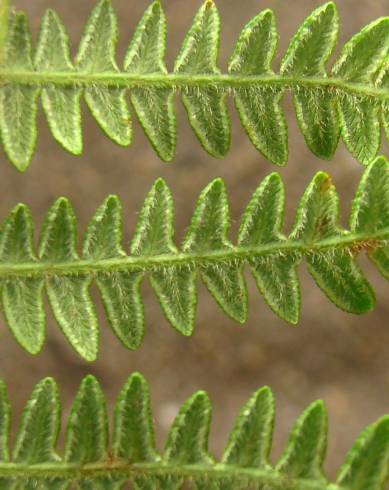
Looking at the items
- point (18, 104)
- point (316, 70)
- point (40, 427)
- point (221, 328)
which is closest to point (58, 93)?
point (18, 104)

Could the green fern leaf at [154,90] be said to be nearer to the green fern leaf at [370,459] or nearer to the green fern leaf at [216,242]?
the green fern leaf at [216,242]

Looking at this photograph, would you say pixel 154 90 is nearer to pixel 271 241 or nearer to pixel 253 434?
pixel 271 241

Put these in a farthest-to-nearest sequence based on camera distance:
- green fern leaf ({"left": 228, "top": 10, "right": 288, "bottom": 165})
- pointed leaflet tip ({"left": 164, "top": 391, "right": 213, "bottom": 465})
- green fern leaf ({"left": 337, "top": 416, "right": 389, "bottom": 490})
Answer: green fern leaf ({"left": 228, "top": 10, "right": 288, "bottom": 165}) < pointed leaflet tip ({"left": 164, "top": 391, "right": 213, "bottom": 465}) < green fern leaf ({"left": 337, "top": 416, "right": 389, "bottom": 490})

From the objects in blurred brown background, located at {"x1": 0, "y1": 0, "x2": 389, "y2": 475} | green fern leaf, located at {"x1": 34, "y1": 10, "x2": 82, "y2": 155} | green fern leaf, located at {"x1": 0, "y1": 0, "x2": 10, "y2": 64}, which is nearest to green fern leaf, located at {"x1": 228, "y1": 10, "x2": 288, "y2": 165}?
green fern leaf, located at {"x1": 34, "y1": 10, "x2": 82, "y2": 155}

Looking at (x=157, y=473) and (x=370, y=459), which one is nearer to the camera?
(x=370, y=459)

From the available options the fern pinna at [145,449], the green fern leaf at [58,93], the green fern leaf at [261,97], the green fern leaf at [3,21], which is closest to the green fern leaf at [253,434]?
the fern pinna at [145,449]

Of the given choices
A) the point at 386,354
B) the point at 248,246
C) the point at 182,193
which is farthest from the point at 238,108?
the point at 386,354

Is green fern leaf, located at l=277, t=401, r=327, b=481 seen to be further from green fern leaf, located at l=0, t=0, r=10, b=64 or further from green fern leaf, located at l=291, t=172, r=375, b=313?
green fern leaf, located at l=0, t=0, r=10, b=64

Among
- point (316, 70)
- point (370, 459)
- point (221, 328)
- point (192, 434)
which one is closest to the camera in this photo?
Result: point (370, 459)
